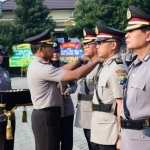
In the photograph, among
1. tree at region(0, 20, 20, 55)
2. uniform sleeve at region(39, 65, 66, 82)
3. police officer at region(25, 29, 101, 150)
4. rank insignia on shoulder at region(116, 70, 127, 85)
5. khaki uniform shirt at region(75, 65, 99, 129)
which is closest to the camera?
rank insignia on shoulder at region(116, 70, 127, 85)

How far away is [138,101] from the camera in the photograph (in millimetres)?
2750

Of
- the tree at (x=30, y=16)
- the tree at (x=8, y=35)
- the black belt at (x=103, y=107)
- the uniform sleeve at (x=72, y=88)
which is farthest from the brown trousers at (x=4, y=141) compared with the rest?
the tree at (x=30, y=16)

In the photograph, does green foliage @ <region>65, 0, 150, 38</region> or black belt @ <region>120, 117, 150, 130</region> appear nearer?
black belt @ <region>120, 117, 150, 130</region>

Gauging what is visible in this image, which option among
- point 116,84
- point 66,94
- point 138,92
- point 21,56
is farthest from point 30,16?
point 138,92

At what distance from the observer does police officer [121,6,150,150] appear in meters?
2.74

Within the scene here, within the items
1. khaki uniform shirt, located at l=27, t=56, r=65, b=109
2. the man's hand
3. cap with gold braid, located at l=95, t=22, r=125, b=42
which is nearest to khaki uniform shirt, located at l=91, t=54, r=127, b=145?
cap with gold braid, located at l=95, t=22, r=125, b=42

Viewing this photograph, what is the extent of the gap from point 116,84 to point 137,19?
2.72 ft

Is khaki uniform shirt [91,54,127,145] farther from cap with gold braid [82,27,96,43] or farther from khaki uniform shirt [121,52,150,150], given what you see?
cap with gold braid [82,27,96,43]

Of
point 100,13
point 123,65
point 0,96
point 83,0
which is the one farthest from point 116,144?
point 83,0

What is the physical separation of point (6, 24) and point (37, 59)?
69.4ft

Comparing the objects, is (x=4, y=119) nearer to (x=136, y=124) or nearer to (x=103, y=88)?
(x=103, y=88)

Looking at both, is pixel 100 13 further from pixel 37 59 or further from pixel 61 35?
pixel 37 59

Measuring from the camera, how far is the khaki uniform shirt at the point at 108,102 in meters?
3.64

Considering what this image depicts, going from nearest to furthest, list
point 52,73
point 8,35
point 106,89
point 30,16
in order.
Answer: point 106,89 < point 52,73 < point 8,35 < point 30,16
